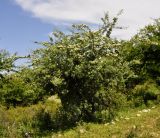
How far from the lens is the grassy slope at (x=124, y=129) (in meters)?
12.9

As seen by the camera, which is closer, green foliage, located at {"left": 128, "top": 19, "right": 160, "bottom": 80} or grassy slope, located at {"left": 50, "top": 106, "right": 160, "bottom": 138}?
grassy slope, located at {"left": 50, "top": 106, "right": 160, "bottom": 138}

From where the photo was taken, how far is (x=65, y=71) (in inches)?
618

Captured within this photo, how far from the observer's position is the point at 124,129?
1365 cm

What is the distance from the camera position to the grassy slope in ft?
42.4

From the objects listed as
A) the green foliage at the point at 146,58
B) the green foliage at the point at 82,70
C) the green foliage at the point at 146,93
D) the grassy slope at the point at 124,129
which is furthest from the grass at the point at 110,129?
the green foliage at the point at 146,58

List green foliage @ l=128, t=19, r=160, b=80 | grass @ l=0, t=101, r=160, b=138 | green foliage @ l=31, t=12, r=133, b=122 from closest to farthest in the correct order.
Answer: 1. grass @ l=0, t=101, r=160, b=138
2. green foliage @ l=31, t=12, r=133, b=122
3. green foliage @ l=128, t=19, r=160, b=80

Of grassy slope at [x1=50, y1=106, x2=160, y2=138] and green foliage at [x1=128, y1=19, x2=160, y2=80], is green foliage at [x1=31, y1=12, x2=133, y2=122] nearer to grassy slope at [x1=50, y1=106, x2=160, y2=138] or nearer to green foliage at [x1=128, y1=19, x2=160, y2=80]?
grassy slope at [x1=50, y1=106, x2=160, y2=138]

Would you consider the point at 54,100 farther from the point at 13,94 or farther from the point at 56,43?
the point at 56,43

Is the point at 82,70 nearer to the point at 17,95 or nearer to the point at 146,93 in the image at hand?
the point at 146,93

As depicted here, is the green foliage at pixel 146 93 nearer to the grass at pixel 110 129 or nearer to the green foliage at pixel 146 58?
the green foliage at pixel 146 58

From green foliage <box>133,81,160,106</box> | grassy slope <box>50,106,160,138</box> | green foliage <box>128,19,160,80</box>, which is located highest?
green foliage <box>128,19,160,80</box>

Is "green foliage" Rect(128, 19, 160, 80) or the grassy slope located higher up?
"green foliage" Rect(128, 19, 160, 80)

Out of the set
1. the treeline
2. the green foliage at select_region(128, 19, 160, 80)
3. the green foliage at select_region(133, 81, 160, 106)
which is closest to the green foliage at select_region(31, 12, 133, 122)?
the treeline

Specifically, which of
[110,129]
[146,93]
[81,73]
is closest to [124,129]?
[110,129]
